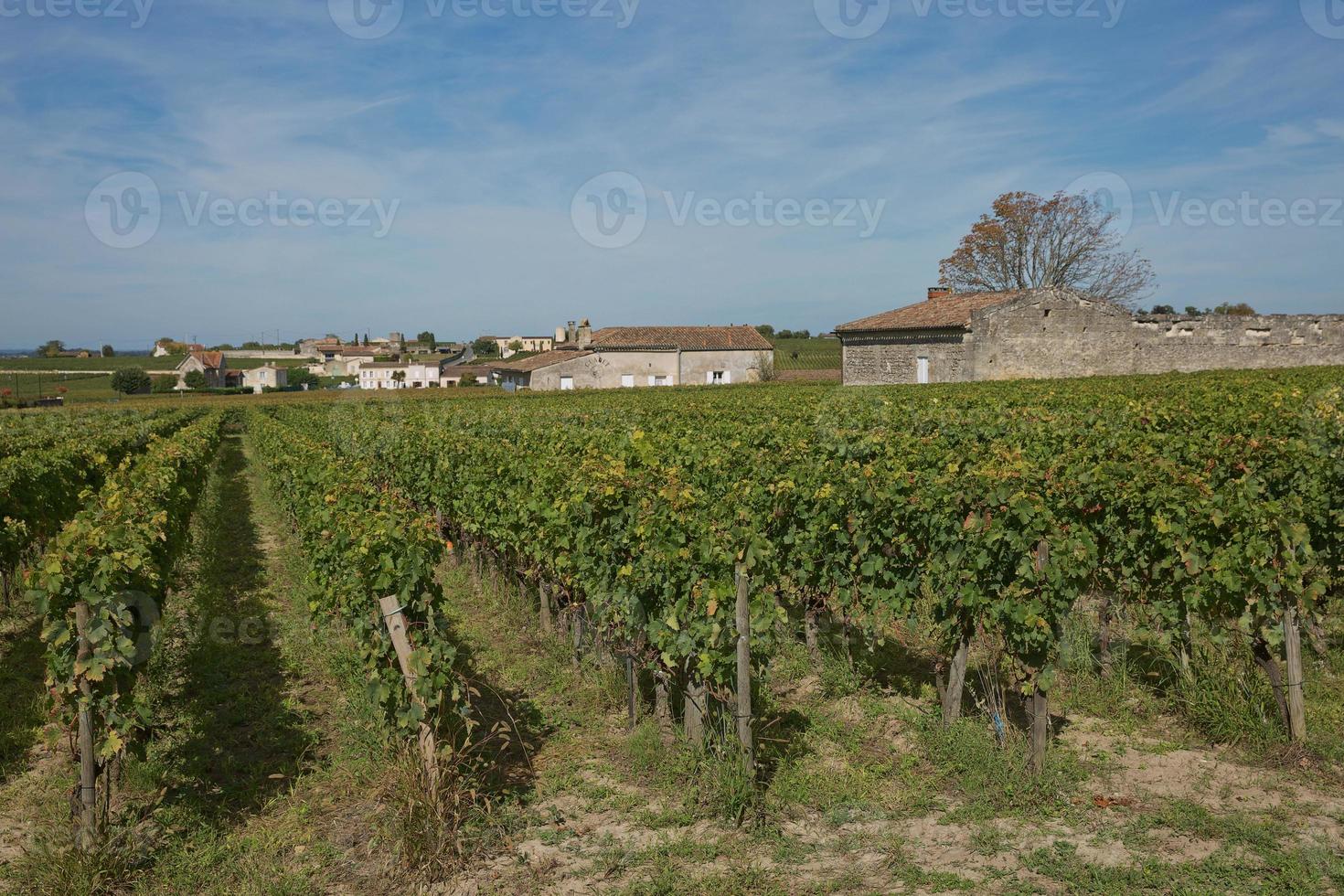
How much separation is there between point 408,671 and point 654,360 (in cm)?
4826

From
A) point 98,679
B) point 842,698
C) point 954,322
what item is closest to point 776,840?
point 842,698

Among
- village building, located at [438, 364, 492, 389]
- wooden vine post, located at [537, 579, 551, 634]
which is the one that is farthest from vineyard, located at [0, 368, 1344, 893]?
village building, located at [438, 364, 492, 389]

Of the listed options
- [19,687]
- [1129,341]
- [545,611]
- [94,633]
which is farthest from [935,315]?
[94,633]

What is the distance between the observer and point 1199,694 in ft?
18.0

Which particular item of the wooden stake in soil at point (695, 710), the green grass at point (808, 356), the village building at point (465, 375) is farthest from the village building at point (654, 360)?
the wooden stake in soil at point (695, 710)

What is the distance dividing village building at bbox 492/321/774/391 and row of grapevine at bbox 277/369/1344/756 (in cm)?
4228

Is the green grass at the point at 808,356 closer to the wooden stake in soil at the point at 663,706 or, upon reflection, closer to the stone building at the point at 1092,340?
the stone building at the point at 1092,340

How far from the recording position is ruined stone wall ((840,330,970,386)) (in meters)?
31.8

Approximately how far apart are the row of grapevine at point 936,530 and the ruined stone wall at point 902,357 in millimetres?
22376

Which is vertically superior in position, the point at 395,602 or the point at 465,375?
the point at 465,375

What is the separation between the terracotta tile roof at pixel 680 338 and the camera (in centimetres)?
5250

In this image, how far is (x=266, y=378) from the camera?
99.5m

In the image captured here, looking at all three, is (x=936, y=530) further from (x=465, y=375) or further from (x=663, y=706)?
(x=465, y=375)

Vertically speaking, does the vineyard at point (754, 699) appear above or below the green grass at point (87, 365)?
below
